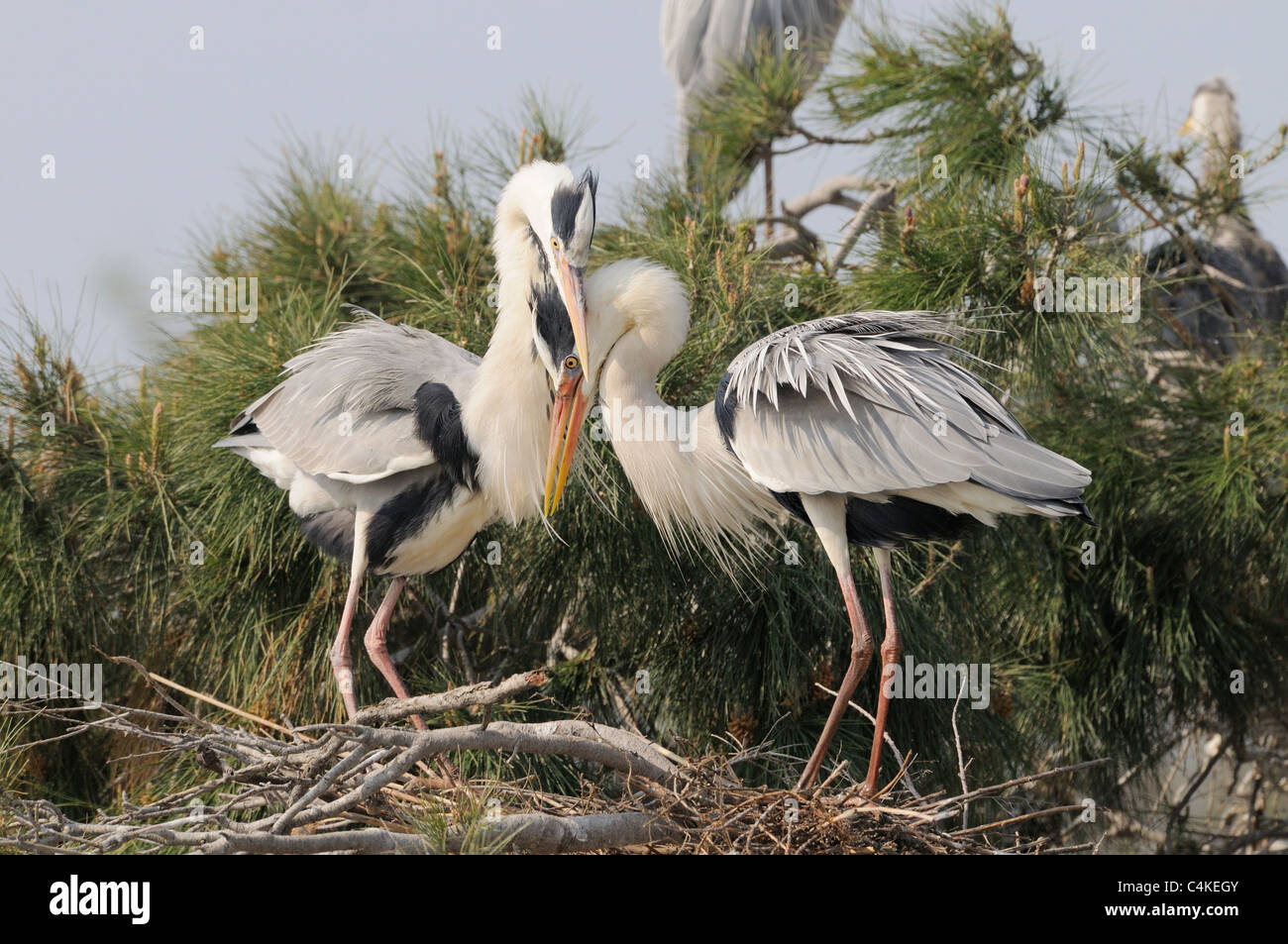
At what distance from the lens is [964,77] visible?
5422 mm

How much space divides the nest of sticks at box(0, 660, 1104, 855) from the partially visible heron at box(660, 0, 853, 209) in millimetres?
5327

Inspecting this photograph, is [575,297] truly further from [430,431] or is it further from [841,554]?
[841,554]

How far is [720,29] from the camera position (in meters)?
8.38

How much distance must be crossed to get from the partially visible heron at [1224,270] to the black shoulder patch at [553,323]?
10.1 feet

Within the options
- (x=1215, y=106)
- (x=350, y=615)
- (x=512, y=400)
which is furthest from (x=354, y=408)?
(x=1215, y=106)

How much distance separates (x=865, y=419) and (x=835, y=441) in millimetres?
99

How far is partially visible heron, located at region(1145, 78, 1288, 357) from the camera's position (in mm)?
5629

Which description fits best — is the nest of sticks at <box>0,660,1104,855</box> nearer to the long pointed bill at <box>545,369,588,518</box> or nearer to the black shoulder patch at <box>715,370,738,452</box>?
the long pointed bill at <box>545,369,588,518</box>

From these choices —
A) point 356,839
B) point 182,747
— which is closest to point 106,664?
point 182,747

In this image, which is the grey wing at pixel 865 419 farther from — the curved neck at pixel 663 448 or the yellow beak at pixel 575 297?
the yellow beak at pixel 575 297

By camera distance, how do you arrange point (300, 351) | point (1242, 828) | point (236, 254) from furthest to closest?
point (1242, 828) < point (236, 254) < point (300, 351)

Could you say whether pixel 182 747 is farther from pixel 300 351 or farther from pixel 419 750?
pixel 300 351

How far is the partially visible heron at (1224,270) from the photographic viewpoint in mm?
5629
